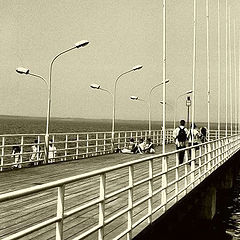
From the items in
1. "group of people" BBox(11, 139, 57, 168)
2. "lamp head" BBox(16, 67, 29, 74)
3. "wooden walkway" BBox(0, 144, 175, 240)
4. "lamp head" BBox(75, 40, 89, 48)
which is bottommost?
"wooden walkway" BBox(0, 144, 175, 240)

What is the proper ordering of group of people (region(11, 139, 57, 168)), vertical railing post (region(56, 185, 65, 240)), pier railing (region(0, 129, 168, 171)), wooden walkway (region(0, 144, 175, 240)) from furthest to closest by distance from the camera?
group of people (region(11, 139, 57, 168)), pier railing (region(0, 129, 168, 171)), wooden walkway (region(0, 144, 175, 240)), vertical railing post (region(56, 185, 65, 240))

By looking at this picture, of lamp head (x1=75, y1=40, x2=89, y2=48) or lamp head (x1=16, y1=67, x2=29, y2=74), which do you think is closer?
lamp head (x1=75, y1=40, x2=89, y2=48)

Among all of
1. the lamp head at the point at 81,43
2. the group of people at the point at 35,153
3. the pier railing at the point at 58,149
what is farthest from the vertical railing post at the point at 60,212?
the lamp head at the point at 81,43

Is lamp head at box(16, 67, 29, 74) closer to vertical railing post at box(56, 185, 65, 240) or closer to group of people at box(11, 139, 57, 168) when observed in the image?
group of people at box(11, 139, 57, 168)

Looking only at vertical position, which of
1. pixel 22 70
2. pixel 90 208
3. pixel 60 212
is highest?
pixel 22 70

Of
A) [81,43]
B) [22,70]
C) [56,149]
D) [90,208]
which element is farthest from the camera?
[22,70]

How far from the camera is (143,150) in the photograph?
80.1ft

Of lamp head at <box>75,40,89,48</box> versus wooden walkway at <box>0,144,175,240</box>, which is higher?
lamp head at <box>75,40,89,48</box>

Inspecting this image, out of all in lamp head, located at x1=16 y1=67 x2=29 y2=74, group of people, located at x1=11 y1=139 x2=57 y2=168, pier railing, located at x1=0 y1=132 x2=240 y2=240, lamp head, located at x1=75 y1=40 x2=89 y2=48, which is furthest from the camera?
lamp head, located at x1=16 y1=67 x2=29 y2=74

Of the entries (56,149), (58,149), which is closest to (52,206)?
(58,149)

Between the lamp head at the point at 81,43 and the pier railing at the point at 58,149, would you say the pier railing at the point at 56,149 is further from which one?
the lamp head at the point at 81,43

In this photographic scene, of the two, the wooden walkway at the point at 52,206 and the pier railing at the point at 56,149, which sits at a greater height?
the pier railing at the point at 56,149

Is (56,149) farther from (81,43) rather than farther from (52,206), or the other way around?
(52,206)

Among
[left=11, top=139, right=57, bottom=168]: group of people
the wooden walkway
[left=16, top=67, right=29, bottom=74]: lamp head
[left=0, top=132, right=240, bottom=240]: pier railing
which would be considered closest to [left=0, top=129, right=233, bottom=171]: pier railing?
[left=11, top=139, right=57, bottom=168]: group of people
